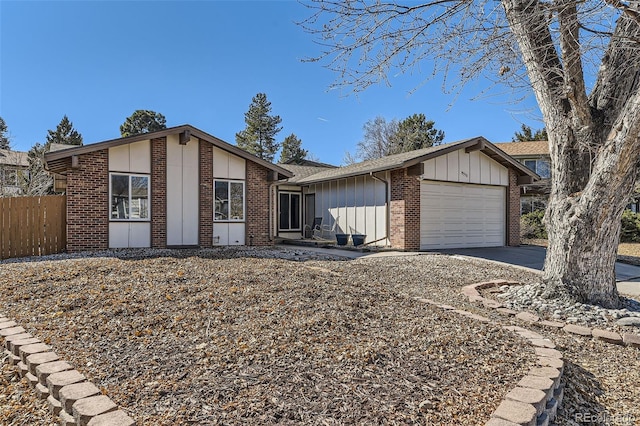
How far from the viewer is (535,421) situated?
2193mm

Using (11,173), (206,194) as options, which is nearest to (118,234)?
(206,194)

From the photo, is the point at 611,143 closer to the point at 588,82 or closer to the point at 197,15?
the point at 588,82

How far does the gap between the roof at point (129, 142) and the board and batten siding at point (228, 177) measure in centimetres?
21

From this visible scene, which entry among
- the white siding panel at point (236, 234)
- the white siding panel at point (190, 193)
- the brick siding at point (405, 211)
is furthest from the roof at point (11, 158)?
the brick siding at point (405, 211)

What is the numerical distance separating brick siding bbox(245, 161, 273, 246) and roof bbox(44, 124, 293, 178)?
1.04ft

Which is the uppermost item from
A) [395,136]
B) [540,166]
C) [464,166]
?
[395,136]

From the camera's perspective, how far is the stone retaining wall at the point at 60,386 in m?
2.03

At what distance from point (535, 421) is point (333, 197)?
13.2m

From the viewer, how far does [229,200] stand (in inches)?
468

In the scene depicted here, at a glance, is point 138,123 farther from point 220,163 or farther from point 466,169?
point 466,169

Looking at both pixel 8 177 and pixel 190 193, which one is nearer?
pixel 190 193

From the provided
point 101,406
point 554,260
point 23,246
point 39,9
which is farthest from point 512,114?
point 39,9

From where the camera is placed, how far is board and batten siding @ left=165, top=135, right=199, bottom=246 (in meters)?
10.9

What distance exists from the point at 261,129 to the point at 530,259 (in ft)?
96.8
